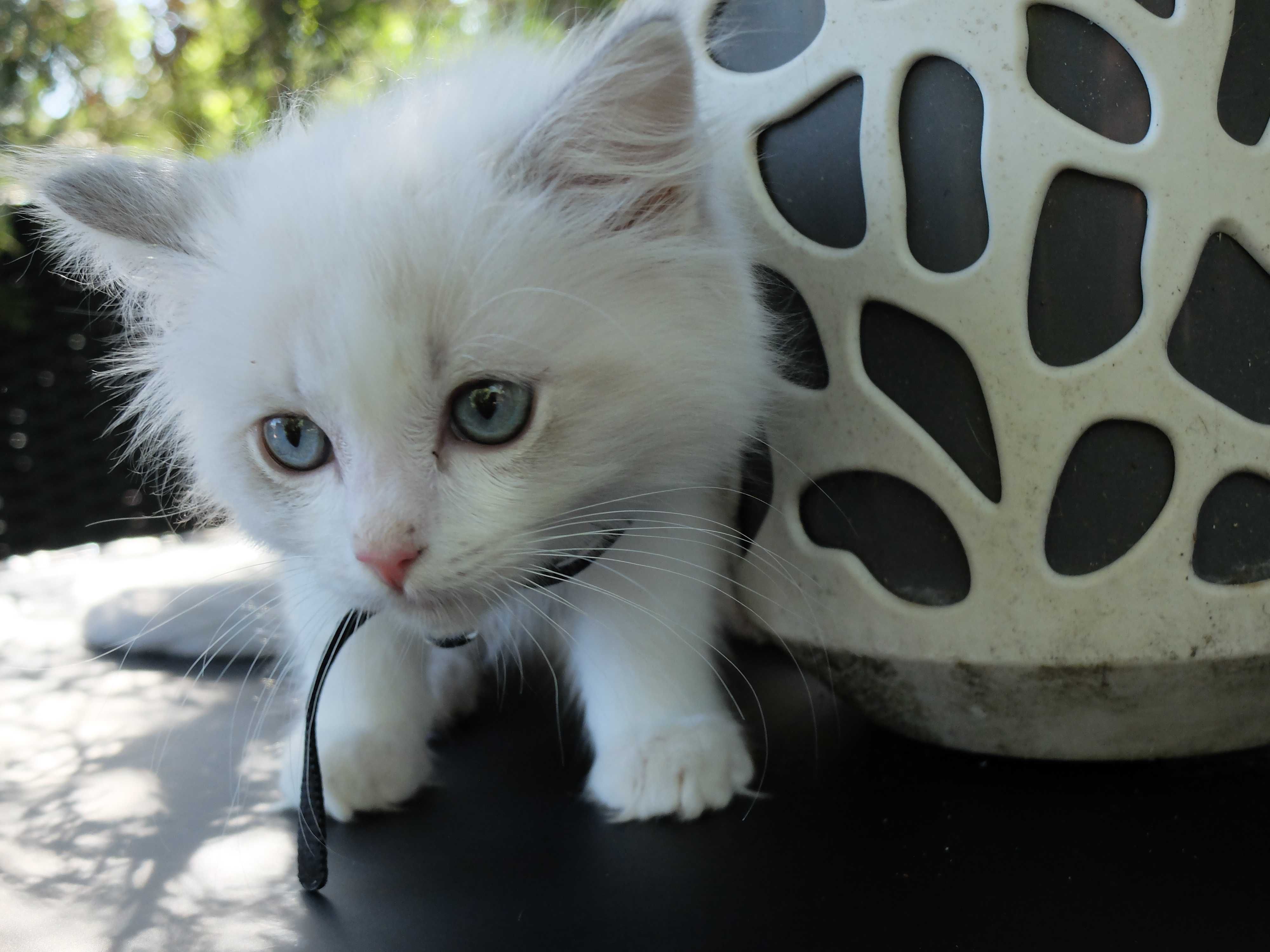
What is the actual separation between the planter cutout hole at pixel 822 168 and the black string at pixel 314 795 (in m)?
0.43

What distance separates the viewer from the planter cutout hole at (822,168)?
70cm

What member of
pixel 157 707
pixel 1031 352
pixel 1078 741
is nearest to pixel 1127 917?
pixel 1078 741

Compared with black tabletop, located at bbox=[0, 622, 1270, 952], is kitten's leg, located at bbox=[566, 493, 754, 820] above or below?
above

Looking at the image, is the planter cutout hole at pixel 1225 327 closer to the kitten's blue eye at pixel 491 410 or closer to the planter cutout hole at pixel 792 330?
the planter cutout hole at pixel 792 330

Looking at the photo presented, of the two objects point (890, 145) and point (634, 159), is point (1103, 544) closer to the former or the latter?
point (890, 145)

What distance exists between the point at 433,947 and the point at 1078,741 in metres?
0.46

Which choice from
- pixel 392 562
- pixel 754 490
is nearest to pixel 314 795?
pixel 392 562

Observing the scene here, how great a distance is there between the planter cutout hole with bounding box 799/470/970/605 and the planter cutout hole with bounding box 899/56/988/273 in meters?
0.16

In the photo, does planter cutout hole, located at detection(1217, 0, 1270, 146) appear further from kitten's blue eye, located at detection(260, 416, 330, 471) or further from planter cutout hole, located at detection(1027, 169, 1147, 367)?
kitten's blue eye, located at detection(260, 416, 330, 471)

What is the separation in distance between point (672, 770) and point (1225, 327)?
477 mm

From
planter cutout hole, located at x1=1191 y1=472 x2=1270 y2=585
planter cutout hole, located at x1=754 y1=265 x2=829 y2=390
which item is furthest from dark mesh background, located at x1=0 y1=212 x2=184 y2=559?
planter cutout hole, located at x1=1191 y1=472 x2=1270 y2=585

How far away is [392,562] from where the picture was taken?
0.61 m

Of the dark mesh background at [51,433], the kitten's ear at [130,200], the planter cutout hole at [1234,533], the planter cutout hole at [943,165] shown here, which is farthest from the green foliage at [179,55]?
the planter cutout hole at [1234,533]

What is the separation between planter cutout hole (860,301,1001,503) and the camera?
2.21 feet
